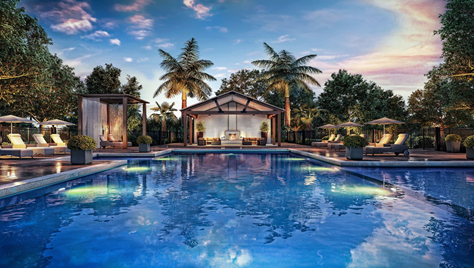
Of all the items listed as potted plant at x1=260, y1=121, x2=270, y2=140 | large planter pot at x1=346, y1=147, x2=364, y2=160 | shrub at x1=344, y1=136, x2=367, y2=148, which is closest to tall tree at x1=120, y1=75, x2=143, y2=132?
potted plant at x1=260, y1=121, x2=270, y2=140

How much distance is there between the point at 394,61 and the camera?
989 inches

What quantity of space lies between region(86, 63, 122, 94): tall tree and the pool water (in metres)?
28.0

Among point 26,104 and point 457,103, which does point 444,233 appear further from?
point 26,104

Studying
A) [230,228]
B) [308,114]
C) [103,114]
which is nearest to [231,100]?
[308,114]

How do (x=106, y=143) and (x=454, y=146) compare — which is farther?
(x=106, y=143)

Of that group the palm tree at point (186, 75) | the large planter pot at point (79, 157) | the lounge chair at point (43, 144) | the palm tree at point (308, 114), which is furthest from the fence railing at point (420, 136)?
the lounge chair at point (43, 144)

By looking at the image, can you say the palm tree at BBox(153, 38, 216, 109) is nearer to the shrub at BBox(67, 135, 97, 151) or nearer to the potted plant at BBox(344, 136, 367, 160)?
the shrub at BBox(67, 135, 97, 151)

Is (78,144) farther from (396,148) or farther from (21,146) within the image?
(396,148)

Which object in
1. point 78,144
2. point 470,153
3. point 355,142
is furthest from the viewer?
point 470,153

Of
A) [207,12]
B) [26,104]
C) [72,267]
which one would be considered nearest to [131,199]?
[72,267]

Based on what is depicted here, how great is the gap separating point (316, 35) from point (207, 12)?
30.5 ft

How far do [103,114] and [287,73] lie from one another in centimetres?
1772

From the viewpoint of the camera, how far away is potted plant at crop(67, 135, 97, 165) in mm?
10328

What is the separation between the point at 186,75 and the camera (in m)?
30.1
